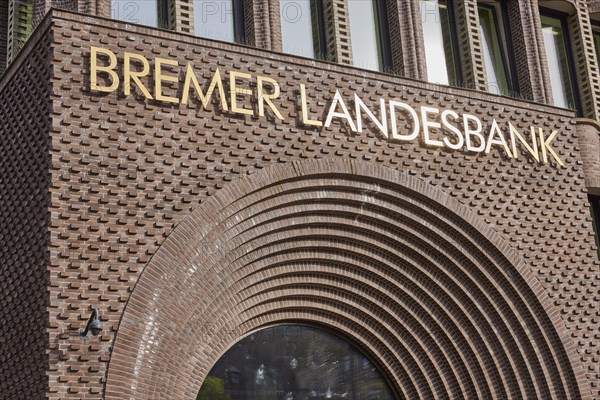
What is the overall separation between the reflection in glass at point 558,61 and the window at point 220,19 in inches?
318

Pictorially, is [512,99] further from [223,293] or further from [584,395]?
[223,293]

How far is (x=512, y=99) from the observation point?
21703mm

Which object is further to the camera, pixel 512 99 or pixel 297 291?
pixel 512 99

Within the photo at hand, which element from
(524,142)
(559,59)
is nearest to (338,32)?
(524,142)

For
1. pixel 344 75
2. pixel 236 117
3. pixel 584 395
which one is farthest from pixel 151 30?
pixel 584 395

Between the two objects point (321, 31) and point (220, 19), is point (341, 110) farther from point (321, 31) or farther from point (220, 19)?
point (220, 19)

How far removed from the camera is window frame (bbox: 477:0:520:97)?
2367cm

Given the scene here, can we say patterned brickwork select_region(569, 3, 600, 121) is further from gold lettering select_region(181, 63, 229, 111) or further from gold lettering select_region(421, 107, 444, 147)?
gold lettering select_region(181, 63, 229, 111)

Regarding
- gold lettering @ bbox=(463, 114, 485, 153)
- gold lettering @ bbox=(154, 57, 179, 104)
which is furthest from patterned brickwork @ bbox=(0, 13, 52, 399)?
gold lettering @ bbox=(463, 114, 485, 153)

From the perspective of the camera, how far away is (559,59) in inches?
993

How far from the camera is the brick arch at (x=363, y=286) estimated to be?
17.1m

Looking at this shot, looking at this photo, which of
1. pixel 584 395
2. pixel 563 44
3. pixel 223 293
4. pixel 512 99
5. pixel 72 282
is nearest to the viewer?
pixel 72 282

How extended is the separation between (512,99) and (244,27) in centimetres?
568

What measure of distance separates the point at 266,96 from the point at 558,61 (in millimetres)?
9560
